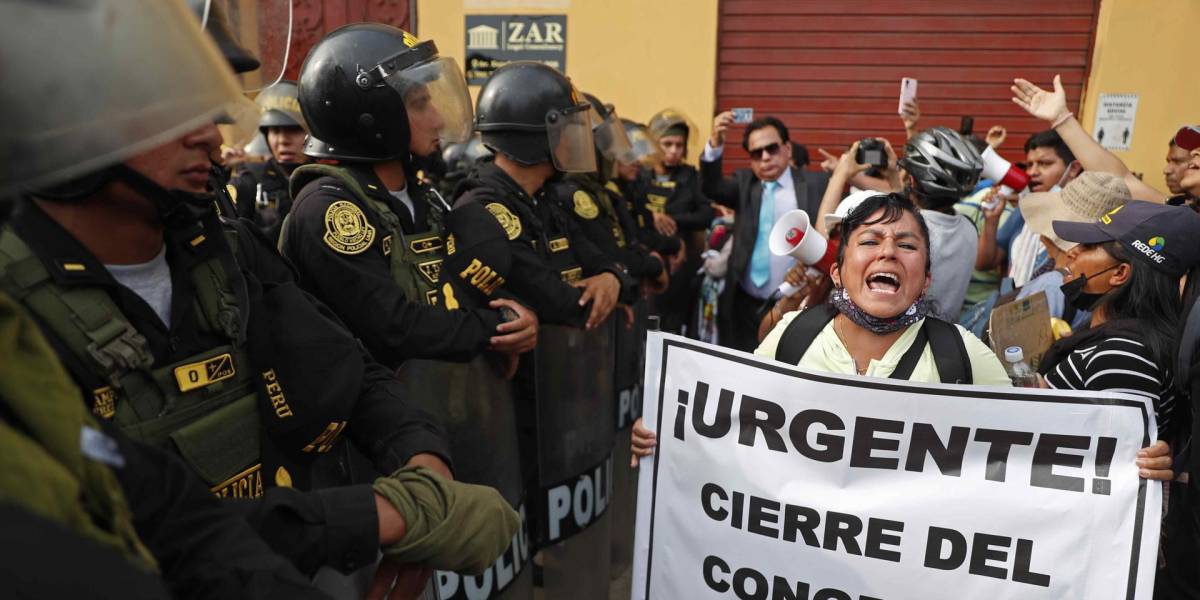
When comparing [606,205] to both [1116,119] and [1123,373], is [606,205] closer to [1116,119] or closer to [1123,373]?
[1123,373]

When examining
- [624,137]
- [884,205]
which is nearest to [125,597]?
[884,205]

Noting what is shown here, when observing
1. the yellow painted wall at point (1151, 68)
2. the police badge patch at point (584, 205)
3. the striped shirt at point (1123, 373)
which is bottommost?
the striped shirt at point (1123, 373)

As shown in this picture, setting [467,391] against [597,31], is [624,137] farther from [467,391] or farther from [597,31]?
[597,31]

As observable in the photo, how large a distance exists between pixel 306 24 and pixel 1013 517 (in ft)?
32.5

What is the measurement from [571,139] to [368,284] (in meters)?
1.59

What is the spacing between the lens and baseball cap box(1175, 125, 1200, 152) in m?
3.90

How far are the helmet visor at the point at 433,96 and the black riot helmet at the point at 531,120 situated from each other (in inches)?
22.3

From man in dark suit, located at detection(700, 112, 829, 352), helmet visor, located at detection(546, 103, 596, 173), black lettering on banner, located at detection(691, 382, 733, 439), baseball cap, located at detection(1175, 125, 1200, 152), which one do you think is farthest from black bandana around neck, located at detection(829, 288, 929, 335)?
man in dark suit, located at detection(700, 112, 829, 352)

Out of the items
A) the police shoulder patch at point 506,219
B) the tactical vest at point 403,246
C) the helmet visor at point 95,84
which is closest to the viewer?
the helmet visor at point 95,84

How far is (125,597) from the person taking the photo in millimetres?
750

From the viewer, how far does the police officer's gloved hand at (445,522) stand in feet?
4.80

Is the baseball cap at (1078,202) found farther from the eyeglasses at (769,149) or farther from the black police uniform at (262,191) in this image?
the black police uniform at (262,191)

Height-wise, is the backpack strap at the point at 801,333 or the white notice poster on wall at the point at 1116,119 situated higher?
the white notice poster on wall at the point at 1116,119

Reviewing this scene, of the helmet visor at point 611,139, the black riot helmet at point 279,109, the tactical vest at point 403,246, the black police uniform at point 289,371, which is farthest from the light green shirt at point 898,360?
the black riot helmet at point 279,109
